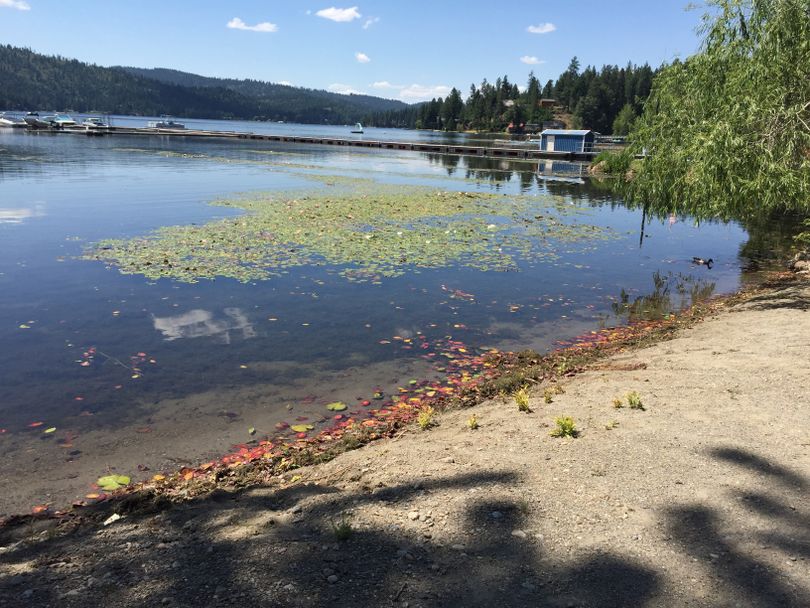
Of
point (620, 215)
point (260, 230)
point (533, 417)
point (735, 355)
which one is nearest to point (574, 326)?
point (735, 355)

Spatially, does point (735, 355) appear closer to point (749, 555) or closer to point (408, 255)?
point (749, 555)

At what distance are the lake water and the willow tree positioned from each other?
351 centimetres

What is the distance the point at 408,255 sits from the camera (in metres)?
18.0

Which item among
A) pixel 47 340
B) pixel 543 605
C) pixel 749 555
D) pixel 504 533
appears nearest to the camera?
pixel 543 605

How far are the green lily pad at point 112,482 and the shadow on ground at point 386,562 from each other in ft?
3.55

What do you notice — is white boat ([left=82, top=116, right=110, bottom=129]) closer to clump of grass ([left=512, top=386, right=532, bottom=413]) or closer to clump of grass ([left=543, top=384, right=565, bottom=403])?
clump of grass ([left=543, top=384, right=565, bottom=403])

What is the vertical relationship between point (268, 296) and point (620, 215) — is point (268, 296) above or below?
below

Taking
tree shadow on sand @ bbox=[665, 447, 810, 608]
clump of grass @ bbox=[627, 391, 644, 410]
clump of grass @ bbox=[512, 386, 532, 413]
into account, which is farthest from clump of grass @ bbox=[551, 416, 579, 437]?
tree shadow on sand @ bbox=[665, 447, 810, 608]

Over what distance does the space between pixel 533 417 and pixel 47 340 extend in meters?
9.12

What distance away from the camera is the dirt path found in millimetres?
3641

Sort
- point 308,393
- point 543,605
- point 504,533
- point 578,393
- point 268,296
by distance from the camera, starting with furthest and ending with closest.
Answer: point 268,296 → point 308,393 → point 578,393 → point 504,533 → point 543,605

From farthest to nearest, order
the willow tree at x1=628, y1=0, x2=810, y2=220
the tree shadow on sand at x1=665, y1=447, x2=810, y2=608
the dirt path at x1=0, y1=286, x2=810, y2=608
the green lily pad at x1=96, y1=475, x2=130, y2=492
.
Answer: the willow tree at x1=628, y1=0, x2=810, y2=220 → the green lily pad at x1=96, y1=475, x2=130, y2=492 → the dirt path at x1=0, y1=286, x2=810, y2=608 → the tree shadow on sand at x1=665, y1=447, x2=810, y2=608

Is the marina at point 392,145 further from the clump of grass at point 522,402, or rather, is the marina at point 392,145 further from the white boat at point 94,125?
the clump of grass at point 522,402

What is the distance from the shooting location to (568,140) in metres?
76.1
